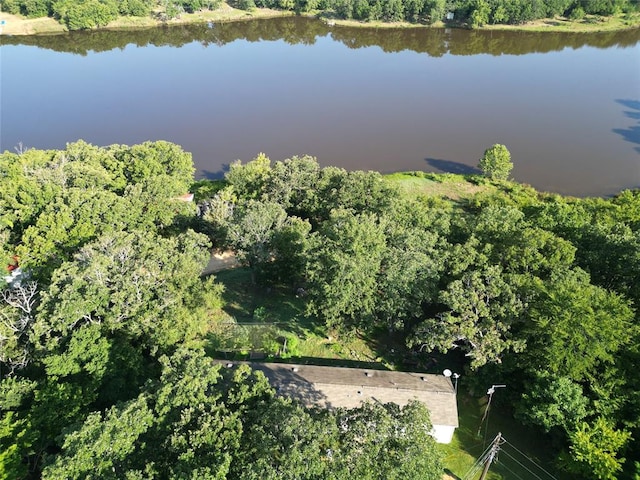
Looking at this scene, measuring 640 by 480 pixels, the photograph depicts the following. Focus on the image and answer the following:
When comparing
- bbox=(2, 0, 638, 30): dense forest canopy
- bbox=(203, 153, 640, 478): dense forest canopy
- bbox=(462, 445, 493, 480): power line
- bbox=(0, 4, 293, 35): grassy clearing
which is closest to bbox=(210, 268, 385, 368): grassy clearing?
bbox=(203, 153, 640, 478): dense forest canopy

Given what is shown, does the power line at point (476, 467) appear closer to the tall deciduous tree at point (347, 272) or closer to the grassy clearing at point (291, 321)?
the grassy clearing at point (291, 321)

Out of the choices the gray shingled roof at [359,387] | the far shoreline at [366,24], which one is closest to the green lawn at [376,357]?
the gray shingled roof at [359,387]

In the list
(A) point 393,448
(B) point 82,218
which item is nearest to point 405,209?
(A) point 393,448

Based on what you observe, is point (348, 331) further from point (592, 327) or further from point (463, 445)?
point (592, 327)

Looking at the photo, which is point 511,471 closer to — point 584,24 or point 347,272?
point 347,272

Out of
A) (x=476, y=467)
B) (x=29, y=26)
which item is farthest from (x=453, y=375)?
(x=29, y=26)

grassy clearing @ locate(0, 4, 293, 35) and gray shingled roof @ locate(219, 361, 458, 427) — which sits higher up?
grassy clearing @ locate(0, 4, 293, 35)

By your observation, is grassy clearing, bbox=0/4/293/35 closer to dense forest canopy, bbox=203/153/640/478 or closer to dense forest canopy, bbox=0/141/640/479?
dense forest canopy, bbox=0/141/640/479
